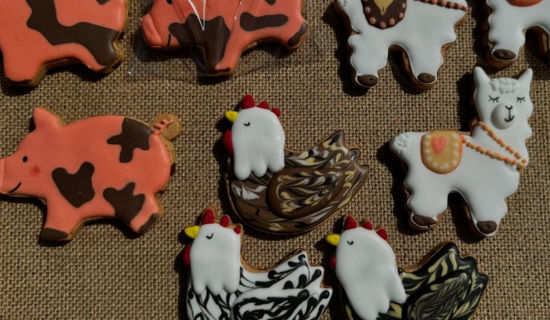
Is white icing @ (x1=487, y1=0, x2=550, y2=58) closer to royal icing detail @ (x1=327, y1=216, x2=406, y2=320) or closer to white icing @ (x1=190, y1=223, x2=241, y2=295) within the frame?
royal icing detail @ (x1=327, y1=216, x2=406, y2=320)

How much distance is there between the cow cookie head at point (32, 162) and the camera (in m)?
0.75

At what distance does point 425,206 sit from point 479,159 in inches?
5.5

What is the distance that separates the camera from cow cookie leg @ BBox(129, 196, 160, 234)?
75 centimetres

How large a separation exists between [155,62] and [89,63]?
120mm

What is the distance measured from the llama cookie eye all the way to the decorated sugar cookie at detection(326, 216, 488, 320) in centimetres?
25

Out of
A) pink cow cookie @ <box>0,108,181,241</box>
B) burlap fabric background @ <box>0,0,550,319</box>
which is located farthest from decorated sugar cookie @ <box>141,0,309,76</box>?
pink cow cookie @ <box>0,108,181,241</box>

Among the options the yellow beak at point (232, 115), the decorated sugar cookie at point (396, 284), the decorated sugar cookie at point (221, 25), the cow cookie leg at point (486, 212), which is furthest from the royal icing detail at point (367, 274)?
the decorated sugar cookie at point (221, 25)

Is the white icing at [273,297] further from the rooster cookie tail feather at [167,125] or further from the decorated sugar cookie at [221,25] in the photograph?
the decorated sugar cookie at [221,25]

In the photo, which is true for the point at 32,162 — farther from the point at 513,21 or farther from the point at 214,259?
the point at 513,21

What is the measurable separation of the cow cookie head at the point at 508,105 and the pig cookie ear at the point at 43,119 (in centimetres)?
80

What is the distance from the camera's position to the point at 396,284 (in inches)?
29.4

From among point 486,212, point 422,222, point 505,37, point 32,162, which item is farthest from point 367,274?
point 32,162

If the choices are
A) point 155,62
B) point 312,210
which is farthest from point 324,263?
point 155,62

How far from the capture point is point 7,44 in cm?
77
